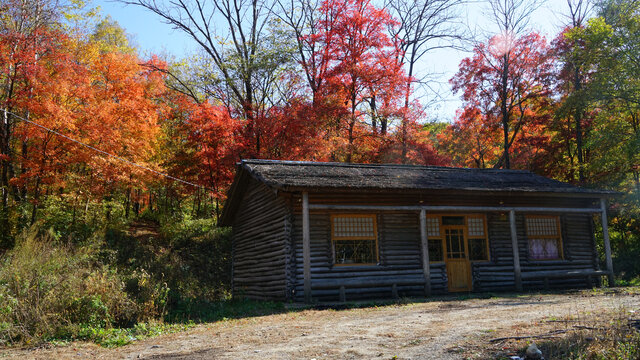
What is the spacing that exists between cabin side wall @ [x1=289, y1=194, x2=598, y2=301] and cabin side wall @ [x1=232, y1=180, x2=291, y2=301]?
436 millimetres

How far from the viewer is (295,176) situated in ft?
44.5

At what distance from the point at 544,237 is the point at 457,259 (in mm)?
3808

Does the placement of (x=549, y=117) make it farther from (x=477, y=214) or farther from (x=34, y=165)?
(x=34, y=165)

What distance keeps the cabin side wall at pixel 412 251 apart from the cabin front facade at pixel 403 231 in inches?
1.3

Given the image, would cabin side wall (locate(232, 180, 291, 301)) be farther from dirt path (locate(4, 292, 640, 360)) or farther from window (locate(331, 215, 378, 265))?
dirt path (locate(4, 292, 640, 360))

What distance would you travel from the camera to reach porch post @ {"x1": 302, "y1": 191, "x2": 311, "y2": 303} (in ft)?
41.4

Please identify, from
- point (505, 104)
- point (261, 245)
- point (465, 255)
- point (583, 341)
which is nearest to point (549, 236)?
point (465, 255)

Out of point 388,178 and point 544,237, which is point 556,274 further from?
point 388,178

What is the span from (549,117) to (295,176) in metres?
17.9

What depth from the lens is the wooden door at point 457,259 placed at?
1556 centimetres

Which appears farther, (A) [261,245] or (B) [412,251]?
(A) [261,245]

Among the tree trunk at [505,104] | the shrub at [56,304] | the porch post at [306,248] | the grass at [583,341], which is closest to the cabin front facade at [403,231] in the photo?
the porch post at [306,248]

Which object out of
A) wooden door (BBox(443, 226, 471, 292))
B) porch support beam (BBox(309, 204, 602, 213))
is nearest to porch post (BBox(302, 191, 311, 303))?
porch support beam (BBox(309, 204, 602, 213))

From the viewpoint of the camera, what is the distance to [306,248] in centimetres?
1274
